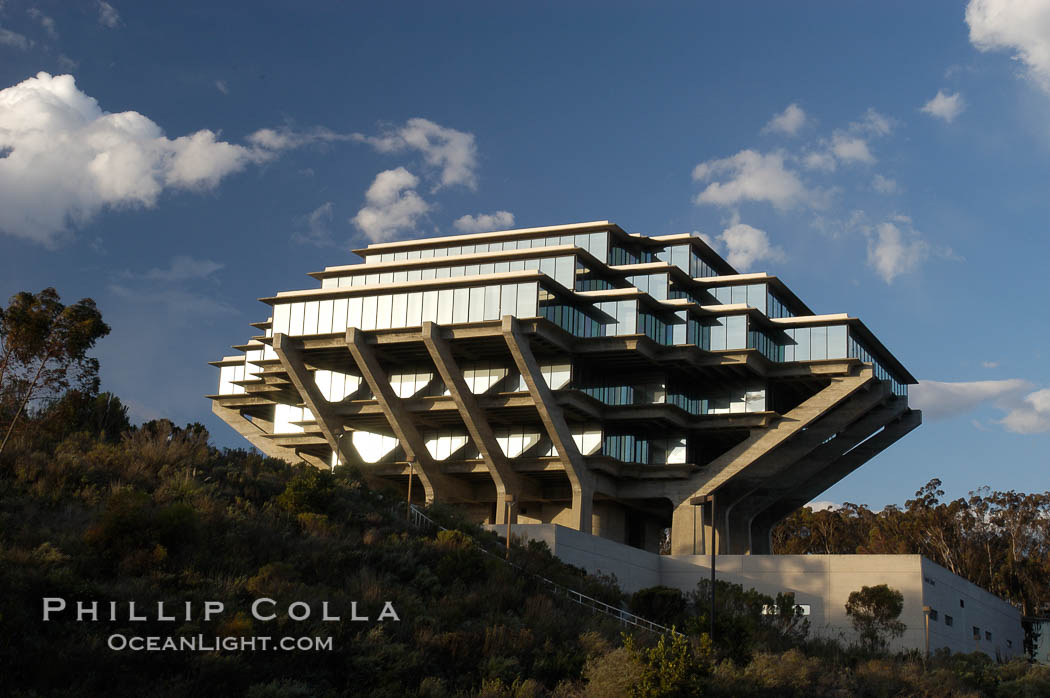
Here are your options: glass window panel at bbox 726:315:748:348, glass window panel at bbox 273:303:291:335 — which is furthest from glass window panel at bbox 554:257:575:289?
glass window panel at bbox 273:303:291:335

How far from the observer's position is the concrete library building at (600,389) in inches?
2288

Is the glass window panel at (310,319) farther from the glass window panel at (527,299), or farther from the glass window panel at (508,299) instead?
the glass window panel at (527,299)

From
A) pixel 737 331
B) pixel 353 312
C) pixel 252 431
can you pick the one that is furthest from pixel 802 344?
pixel 252 431

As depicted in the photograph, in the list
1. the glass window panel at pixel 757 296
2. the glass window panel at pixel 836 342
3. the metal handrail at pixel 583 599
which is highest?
the glass window panel at pixel 757 296

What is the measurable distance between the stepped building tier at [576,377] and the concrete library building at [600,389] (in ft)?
0.40

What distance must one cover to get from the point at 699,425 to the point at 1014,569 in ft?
124

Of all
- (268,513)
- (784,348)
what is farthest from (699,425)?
(268,513)

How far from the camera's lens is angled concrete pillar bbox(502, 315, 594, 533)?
5675cm

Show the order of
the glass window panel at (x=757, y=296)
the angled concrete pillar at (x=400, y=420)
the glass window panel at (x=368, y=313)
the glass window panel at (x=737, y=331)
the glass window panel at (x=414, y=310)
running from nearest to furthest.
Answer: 1. the glass window panel at (x=414, y=310)
2. the angled concrete pillar at (x=400, y=420)
3. the glass window panel at (x=368, y=313)
4. the glass window panel at (x=737, y=331)
5. the glass window panel at (x=757, y=296)

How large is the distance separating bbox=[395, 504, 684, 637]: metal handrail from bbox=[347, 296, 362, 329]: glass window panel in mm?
19824

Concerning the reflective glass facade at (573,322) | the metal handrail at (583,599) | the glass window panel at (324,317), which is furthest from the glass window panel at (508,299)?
the metal handrail at (583,599)

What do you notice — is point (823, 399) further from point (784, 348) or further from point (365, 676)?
point (365, 676)

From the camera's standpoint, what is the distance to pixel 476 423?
60.2m

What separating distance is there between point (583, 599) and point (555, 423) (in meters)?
19.6
